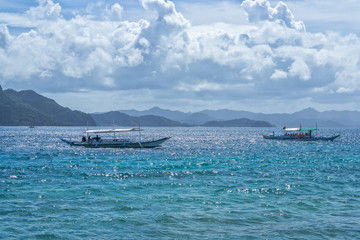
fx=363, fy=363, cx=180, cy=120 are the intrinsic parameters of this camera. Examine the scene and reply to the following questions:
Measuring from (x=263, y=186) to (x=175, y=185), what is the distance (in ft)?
24.9

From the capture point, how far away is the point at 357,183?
32.9 meters

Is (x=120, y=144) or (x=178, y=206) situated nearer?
(x=178, y=206)

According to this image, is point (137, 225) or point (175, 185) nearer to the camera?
point (137, 225)

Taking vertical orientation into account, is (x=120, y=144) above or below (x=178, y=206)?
above

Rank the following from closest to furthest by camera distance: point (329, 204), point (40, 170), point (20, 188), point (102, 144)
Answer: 1. point (329, 204)
2. point (20, 188)
3. point (40, 170)
4. point (102, 144)

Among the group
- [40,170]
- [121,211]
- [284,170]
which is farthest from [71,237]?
[284,170]

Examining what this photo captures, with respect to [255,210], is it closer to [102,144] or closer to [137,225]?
[137,225]

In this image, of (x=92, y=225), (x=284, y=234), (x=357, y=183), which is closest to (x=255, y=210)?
(x=284, y=234)

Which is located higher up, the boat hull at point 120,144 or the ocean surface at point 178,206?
the boat hull at point 120,144

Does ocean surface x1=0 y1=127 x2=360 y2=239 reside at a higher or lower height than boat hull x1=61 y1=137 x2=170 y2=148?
lower

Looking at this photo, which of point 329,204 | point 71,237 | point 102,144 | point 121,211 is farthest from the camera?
point 102,144

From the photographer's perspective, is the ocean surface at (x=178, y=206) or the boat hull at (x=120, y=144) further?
the boat hull at (x=120, y=144)

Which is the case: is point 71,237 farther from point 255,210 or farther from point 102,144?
point 102,144

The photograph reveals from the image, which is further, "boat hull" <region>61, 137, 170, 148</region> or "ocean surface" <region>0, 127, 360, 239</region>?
"boat hull" <region>61, 137, 170, 148</region>
